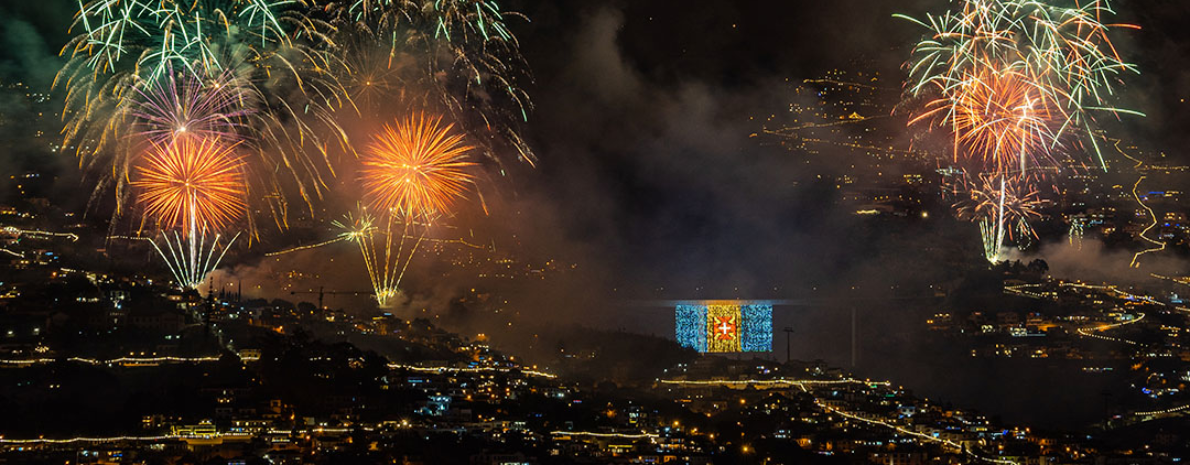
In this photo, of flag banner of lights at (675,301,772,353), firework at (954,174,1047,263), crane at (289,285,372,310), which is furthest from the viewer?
flag banner of lights at (675,301,772,353)

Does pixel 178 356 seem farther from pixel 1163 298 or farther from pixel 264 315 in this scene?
pixel 1163 298

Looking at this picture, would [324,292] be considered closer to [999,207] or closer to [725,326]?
[725,326]

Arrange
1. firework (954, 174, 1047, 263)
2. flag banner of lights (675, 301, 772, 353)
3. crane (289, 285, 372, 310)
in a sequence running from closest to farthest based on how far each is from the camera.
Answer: firework (954, 174, 1047, 263) → crane (289, 285, 372, 310) → flag banner of lights (675, 301, 772, 353)

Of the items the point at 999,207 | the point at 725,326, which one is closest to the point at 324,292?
the point at 725,326

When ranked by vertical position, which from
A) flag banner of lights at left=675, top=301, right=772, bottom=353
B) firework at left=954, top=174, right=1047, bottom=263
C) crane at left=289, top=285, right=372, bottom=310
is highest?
firework at left=954, top=174, right=1047, bottom=263

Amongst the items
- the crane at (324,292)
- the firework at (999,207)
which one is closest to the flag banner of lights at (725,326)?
the firework at (999,207)

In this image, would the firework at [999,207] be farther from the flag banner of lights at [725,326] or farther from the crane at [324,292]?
the crane at [324,292]

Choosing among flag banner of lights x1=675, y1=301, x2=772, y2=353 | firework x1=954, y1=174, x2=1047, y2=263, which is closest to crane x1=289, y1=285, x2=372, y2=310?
flag banner of lights x1=675, y1=301, x2=772, y2=353

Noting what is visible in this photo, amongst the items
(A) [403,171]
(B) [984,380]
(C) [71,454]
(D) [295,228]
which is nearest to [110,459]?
(C) [71,454]

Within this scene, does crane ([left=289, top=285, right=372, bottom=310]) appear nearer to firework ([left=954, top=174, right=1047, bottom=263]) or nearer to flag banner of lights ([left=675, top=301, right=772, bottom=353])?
flag banner of lights ([left=675, top=301, right=772, bottom=353])
